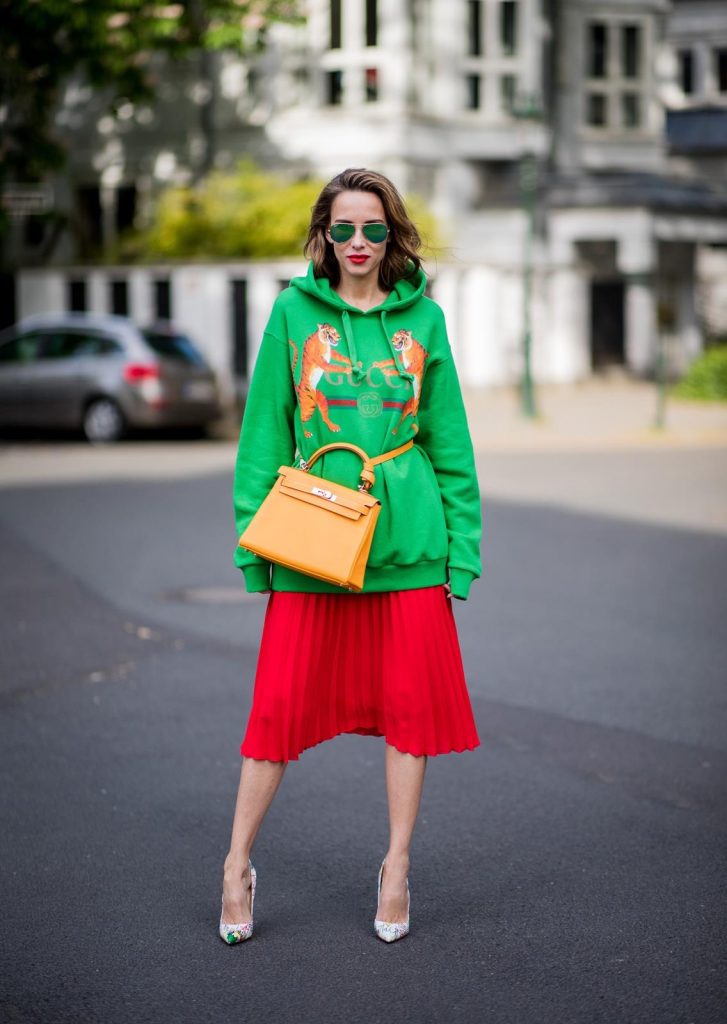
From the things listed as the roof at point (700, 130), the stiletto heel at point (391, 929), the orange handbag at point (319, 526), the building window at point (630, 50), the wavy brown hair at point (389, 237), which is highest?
the building window at point (630, 50)

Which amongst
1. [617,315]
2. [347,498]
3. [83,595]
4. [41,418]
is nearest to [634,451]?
[41,418]

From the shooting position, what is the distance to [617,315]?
32.5 meters

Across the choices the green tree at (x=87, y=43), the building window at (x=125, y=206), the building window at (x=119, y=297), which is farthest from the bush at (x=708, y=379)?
the building window at (x=125, y=206)

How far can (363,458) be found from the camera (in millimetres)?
3969

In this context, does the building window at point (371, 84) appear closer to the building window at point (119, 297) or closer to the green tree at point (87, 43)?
the green tree at point (87, 43)

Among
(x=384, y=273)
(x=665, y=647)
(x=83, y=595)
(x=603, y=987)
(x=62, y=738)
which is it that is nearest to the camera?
(x=603, y=987)

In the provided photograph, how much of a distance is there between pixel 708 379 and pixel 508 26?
1000 cm

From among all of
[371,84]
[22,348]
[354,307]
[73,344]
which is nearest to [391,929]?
[354,307]

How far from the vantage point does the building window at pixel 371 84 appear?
99.0 ft

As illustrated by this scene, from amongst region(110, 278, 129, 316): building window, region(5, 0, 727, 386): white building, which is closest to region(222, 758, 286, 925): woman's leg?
region(5, 0, 727, 386): white building

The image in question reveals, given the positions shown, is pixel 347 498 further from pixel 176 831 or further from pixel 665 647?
pixel 665 647

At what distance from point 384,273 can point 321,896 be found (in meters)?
1.74

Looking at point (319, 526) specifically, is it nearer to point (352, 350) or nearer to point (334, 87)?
point (352, 350)

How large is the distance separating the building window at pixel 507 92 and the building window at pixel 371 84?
9.31 ft
